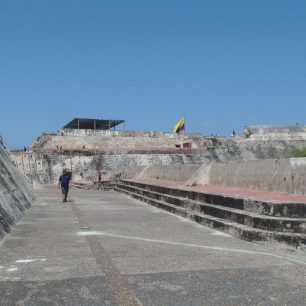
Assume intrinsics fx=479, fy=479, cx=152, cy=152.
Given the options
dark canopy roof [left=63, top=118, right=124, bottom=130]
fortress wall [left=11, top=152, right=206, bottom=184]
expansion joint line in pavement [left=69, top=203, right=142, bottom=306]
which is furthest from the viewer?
dark canopy roof [left=63, top=118, right=124, bottom=130]

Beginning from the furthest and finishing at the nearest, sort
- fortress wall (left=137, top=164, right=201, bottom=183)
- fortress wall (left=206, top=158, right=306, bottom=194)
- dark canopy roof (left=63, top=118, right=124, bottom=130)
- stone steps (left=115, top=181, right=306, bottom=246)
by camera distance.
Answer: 1. dark canopy roof (left=63, top=118, right=124, bottom=130)
2. fortress wall (left=137, top=164, right=201, bottom=183)
3. fortress wall (left=206, top=158, right=306, bottom=194)
4. stone steps (left=115, top=181, right=306, bottom=246)

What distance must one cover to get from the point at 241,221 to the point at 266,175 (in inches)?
62.0

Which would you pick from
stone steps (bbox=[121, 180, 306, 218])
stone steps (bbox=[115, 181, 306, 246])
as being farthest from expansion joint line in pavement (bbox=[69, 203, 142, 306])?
stone steps (bbox=[121, 180, 306, 218])

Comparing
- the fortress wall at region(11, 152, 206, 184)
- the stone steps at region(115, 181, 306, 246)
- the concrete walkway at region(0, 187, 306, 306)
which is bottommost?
the concrete walkway at region(0, 187, 306, 306)

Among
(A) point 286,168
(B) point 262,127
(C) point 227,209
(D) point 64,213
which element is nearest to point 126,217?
(D) point 64,213

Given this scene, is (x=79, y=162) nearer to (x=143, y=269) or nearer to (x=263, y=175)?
(x=263, y=175)

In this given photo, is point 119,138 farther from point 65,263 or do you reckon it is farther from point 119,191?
point 65,263

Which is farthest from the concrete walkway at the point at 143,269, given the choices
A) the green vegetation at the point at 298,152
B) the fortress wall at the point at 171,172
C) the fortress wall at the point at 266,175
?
the green vegetation at the point at 298,152

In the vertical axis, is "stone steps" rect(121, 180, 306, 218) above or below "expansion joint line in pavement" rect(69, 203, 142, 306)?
above

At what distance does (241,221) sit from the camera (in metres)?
7.66

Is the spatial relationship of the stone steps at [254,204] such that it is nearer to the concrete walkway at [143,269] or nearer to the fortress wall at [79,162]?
the concrete walkway at [143,269]

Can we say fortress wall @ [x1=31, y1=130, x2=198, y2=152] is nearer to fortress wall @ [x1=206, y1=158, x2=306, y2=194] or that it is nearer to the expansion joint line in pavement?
fortress wall @ [x1=206, y1=158, x2=306, y2=194]

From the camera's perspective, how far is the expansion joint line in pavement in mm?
4062

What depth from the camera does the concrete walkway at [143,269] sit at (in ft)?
13.6
